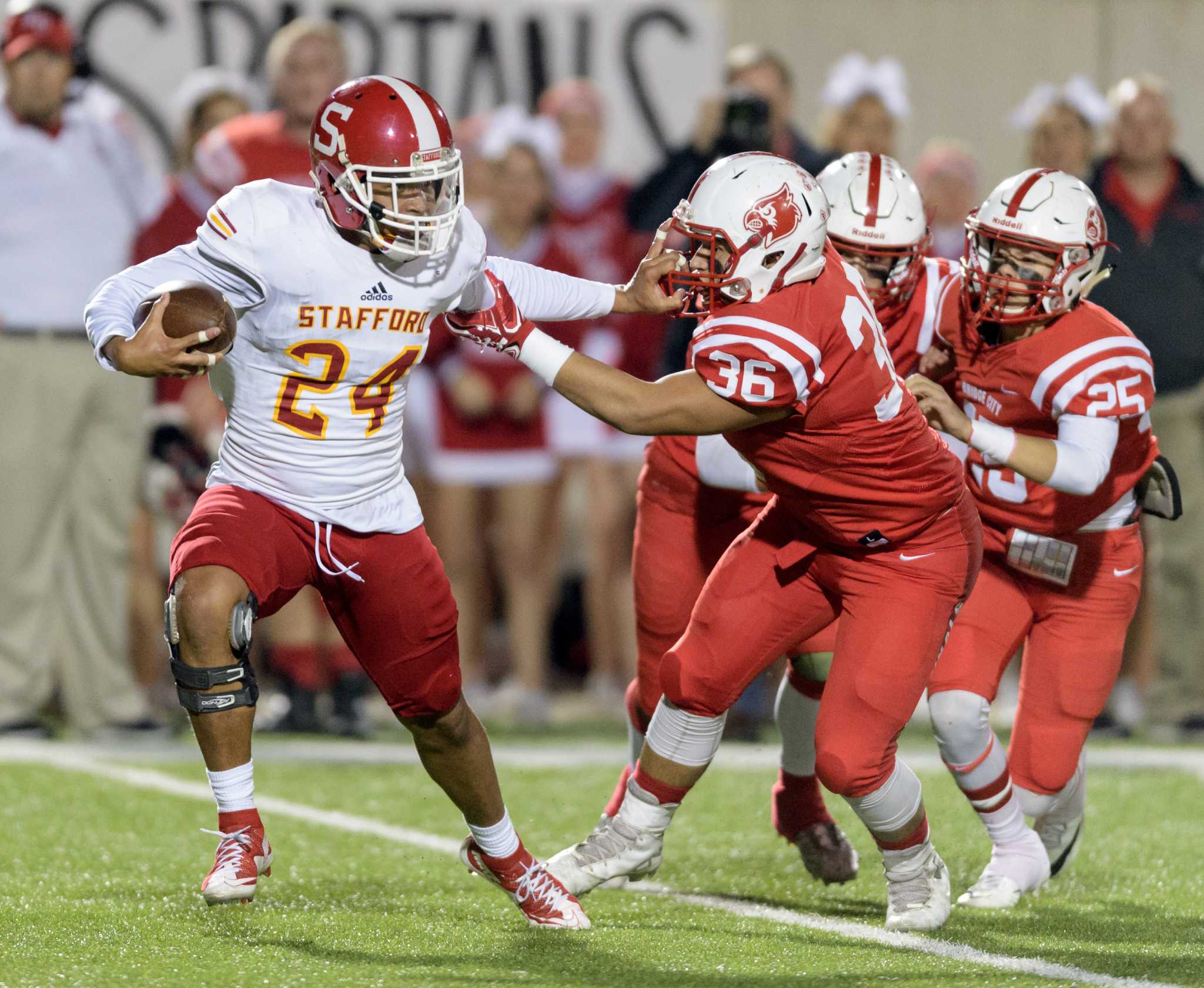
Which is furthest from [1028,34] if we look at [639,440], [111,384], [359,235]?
[359,235]

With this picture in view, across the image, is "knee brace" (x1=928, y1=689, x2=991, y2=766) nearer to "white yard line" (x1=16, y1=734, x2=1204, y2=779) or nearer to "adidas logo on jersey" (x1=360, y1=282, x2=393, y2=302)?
"adidas logo on jersey" (x1=360, y1=282, x2=393, y2=302)

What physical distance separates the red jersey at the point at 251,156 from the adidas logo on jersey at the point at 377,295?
9.49 ft

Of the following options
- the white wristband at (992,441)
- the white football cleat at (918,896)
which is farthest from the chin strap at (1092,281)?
the white football cleat at (918,896)

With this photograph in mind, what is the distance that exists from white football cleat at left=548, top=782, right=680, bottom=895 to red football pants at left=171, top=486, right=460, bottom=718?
0.56m

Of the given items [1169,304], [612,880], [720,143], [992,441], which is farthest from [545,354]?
[1169,304]

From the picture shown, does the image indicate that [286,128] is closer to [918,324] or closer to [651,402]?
[918,324]

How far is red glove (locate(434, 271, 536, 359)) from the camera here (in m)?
3.96

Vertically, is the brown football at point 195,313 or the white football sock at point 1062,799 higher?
the brown football at point 195,313

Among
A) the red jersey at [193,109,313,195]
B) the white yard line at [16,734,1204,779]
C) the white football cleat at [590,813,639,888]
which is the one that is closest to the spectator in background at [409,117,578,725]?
the white yard line at [16,734,1204,779]

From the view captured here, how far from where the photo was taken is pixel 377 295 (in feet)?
13.0

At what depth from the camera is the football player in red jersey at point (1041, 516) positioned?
14.3 ft

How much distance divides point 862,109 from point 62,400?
3.10 meters

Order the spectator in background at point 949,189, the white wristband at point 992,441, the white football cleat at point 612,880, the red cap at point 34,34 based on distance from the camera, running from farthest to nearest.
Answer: the spectator in background at point 949,189, the red cap at point 34,34, the white football cleat at point 612,880, the white wristband at point 992,441

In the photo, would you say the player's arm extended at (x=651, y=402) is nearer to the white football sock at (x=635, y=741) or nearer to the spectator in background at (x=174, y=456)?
the white football sock at (x=635, y=741)
